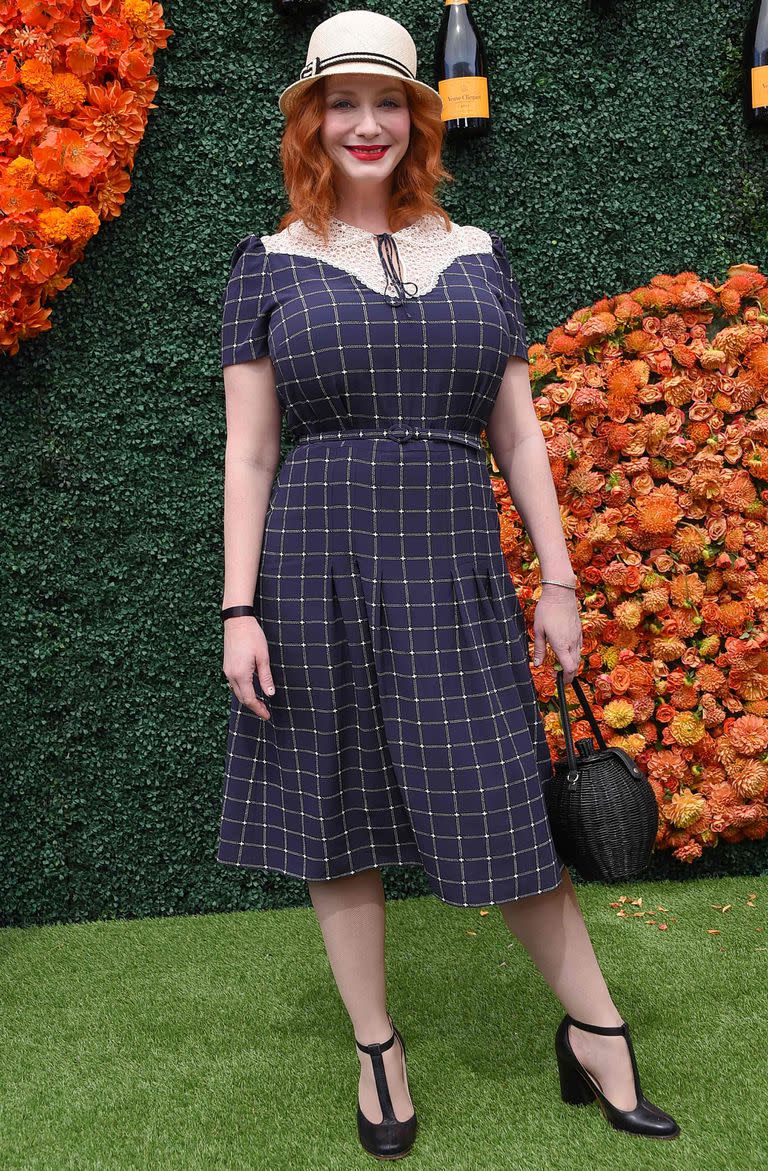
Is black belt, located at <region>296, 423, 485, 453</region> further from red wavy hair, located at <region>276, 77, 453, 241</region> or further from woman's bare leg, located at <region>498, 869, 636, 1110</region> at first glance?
woman's bare leg, located at <region>498, 869, 636, 1110</region>

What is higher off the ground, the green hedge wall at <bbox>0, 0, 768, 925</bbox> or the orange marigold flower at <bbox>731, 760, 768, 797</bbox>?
the green hedge wall at <bbox>0, 0, 768, 925</bbox>

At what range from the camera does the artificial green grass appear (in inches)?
64.9

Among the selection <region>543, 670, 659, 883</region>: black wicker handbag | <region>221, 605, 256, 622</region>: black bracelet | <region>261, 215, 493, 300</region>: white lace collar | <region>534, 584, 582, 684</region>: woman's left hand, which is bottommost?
<region>543, 670, 659, 883</region>: black wicker handbag

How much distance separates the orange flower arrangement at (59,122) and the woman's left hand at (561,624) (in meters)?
1.58

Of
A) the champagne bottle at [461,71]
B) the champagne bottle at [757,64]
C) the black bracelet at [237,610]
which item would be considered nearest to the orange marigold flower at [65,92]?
the champagne bottle at [461,71]

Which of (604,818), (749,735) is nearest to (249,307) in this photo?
(604,818)

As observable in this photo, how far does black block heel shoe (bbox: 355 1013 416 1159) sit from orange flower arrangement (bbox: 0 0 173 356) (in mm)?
1866

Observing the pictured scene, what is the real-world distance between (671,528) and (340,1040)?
1470 mm

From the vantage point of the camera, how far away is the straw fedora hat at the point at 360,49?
4.99 ft

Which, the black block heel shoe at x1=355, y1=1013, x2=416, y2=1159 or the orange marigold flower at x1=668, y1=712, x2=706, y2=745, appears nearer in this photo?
the black block heel shoe at x1=355, y1=1013, x2=416, y2=1159

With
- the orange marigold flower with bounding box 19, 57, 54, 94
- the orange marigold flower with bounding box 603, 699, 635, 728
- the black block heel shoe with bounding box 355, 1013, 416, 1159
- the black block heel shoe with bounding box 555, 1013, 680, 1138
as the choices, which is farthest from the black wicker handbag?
the orange marigold flower with bounding box 19, 57, 54, 94

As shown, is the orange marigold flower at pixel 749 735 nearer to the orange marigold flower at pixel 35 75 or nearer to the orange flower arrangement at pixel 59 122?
the orange flower arrangement at pixel 59 122

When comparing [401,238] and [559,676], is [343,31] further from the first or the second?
[559,676]

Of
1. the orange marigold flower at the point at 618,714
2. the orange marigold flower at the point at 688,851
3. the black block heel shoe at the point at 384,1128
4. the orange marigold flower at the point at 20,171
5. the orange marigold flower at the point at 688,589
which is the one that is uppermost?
the orange marigold flower at the point at 20,171
